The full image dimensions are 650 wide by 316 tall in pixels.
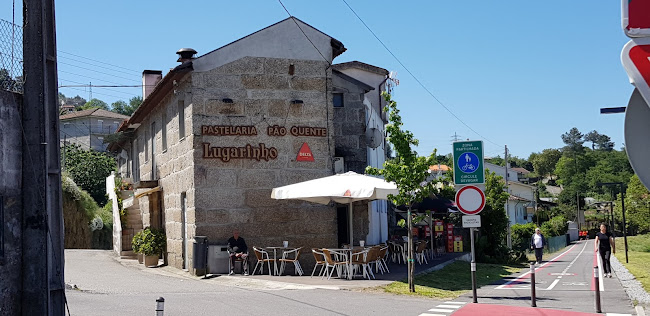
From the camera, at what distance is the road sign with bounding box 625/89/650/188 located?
279cm

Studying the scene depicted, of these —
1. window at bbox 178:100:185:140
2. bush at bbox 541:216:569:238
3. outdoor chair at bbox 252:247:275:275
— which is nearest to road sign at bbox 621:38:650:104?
outdoor chair at bbox 252:247:275:275

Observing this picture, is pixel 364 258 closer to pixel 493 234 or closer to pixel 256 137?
pixel 256 137

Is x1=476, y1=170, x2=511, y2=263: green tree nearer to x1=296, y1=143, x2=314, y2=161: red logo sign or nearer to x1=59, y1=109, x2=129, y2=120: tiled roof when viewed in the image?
x1=296, y1=143, x2=314, y2=161: red logo sign

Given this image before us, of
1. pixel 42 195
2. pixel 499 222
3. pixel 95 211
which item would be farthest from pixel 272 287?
pixel 95 211

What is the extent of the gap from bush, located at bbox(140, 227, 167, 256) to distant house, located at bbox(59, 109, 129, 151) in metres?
57.3

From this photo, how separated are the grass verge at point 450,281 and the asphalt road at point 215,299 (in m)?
0.96

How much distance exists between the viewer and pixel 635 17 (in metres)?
2.87

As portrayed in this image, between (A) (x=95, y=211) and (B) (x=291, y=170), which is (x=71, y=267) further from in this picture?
(A) (x=95, y=211)

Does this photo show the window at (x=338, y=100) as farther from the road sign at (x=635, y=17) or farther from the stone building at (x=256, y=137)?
the road sign at (x=635, y=17)

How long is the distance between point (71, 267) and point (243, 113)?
301 inches

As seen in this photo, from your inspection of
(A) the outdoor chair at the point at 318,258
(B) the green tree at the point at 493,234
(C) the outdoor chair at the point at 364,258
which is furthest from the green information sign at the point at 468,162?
(B) the green tree at the point at 493,234

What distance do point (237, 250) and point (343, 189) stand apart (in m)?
3.72

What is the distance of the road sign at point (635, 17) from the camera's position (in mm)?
2852

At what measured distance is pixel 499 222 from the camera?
2966 cm
